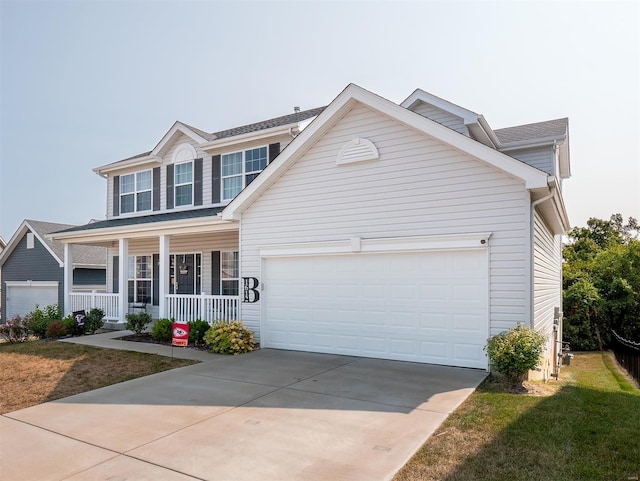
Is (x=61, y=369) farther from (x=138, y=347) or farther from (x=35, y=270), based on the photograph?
(x=35, y=270)

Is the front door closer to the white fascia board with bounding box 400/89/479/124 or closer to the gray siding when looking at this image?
the gray siding

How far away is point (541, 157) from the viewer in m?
12.9

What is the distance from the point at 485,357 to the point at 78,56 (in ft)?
54.0

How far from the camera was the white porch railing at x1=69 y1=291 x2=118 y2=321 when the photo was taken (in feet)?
49.6

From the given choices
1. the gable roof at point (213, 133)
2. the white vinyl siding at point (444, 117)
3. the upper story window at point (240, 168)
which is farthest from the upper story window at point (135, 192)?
the white vinyl siding at point (444, 117)

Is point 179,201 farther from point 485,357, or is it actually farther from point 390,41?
point 485,357

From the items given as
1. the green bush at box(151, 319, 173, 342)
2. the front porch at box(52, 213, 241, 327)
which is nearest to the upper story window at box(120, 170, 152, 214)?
the front porch at box(52, 213, 241, 327)

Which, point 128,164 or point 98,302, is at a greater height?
point 128,164

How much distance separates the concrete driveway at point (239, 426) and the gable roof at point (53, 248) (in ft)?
57.1

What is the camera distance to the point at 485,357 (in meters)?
8.10

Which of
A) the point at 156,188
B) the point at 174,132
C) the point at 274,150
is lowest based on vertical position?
the point at 156,188

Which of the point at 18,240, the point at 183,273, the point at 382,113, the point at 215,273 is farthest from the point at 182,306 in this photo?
the point at 18,240

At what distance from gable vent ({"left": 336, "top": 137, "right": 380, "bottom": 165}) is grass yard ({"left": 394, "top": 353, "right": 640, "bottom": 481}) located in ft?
16.8

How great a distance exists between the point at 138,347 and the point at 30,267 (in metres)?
15.4
